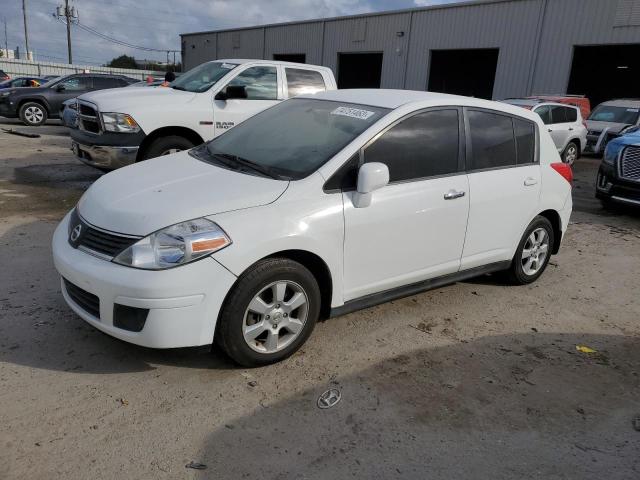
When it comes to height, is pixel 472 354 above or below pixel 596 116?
below

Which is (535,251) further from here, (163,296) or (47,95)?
(47,95)

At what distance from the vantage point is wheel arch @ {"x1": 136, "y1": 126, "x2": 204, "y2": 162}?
6.93m

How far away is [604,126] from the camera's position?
15422mm

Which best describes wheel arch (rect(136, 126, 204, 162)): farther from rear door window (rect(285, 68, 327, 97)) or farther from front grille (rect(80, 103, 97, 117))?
rear door window (rect(285, 68, 327, 97))

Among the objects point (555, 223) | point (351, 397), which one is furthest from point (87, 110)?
point (555, 223)

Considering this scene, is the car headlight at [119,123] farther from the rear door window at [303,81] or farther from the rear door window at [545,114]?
the rear door window at [545,114]

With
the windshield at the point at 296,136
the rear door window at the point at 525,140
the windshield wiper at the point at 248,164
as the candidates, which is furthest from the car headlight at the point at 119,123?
the rear door window at the point at 525,140

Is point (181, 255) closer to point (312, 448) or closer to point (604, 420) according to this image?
point (312, 448)

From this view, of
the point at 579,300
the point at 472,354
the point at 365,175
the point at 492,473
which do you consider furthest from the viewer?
the point at 579,300

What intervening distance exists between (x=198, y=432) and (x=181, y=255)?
3.08 ft

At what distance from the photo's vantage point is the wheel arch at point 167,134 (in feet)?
22.7

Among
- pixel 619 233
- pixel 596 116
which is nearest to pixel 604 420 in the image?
pixel 619 233

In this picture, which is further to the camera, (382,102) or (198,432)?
(382,102)

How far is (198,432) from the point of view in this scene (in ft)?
8.94
